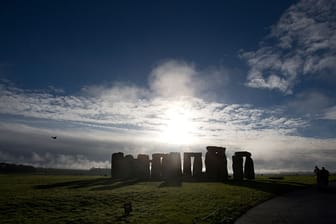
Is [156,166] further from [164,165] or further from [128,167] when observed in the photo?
[128,167]

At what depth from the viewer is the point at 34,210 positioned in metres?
20.4

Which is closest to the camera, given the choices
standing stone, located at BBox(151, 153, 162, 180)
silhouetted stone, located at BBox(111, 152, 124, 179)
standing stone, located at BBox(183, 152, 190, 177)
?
standing stone, located at BBox(183, 152, 190, 177)

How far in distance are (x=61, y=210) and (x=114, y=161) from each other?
3606cm

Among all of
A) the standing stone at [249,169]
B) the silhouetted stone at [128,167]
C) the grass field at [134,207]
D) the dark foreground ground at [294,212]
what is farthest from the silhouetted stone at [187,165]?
the dark foreground ground at [294,212]

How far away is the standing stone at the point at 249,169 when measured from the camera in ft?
165

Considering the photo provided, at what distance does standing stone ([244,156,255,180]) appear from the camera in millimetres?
50344

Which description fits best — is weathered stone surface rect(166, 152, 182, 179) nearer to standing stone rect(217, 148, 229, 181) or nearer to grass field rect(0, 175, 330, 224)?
standing stone rect(217, 148, 229, 181)

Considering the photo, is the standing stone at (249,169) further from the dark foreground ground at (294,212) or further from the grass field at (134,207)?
the dark foreground ground at (294,212)

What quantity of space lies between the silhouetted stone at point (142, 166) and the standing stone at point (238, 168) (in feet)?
50.6

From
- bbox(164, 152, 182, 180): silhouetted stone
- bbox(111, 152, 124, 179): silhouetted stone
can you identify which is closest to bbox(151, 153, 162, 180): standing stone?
bbox(164, 152, 182, 180): silhouetted stone

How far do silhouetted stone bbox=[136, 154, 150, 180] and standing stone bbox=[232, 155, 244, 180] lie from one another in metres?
15.4

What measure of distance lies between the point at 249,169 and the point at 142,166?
19173mm

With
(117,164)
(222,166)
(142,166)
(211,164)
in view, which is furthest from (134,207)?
(117,164)

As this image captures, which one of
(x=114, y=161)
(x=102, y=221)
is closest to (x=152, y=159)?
(x=114, y=161)
